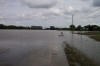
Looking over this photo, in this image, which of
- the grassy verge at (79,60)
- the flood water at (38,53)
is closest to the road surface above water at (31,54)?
the flood water at (38,53)

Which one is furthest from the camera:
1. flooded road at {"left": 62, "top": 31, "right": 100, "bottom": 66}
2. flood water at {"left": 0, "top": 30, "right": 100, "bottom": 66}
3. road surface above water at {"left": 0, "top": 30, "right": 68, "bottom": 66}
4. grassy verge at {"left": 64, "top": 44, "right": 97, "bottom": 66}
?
flooded road at {"left": 62, "top": 31, "right": 100, "bottom": 66}

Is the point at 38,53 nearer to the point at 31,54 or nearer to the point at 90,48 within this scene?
the point at 31,54

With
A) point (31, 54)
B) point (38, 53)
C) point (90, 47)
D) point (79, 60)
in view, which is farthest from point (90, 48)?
point (31, 54)

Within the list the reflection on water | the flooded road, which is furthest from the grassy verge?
the reflection on water

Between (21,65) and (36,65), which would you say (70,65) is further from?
(21,65)

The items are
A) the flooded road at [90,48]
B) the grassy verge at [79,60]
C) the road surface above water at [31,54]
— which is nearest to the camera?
the grassy verge at [79,60]

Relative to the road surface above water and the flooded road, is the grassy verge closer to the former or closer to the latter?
the road surface above water

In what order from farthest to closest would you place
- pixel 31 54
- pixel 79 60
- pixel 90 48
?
pixel 90 48, pixel 31 54, pixel 79 60

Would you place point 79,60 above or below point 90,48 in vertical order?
above

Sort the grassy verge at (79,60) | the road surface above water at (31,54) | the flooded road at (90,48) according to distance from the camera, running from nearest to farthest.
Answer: the grassy verge at (79,60) < the road surface above water at (31,54) < the flooded road at (90,48)

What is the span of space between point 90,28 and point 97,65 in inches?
4176

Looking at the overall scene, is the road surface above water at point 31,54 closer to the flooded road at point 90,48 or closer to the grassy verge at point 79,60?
the grassy verge at point 79,60

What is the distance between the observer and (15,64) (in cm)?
859

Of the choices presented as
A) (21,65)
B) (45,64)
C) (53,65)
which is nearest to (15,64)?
(21,65)
